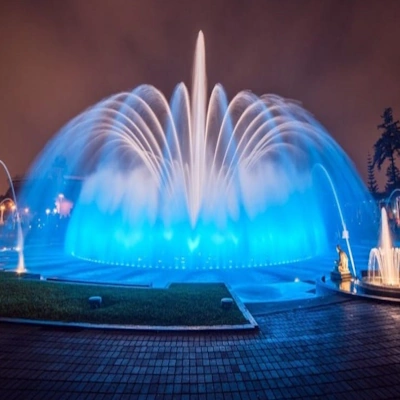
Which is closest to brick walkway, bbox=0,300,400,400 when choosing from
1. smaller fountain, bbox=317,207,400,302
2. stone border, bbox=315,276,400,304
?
stone border, bbox=315,276,400,304

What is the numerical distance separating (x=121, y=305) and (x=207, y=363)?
15.2 feet

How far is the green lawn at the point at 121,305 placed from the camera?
8.70 metres

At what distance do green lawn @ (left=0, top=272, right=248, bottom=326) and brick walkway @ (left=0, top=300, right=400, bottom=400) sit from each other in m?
0.81

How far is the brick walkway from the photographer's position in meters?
5.30

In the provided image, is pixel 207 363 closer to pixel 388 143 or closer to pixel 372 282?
pixel 372 282

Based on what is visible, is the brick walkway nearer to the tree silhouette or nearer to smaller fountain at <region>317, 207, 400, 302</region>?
smaller fountain at <region>317, 207, 400, 302</region>

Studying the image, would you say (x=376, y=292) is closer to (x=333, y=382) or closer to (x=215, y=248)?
(x=333, y=382)

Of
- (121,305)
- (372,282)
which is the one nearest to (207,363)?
(121,305)

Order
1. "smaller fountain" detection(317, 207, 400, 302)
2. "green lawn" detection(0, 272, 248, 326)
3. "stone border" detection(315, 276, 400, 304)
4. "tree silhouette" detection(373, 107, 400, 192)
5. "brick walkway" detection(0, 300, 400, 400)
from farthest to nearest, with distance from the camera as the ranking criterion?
"tree silhouette" detection(373, 107, 400, 192) < "smaller fountain" detection(317, 207, 400, 302) < "stone border" detection(315, 276, 400, 304) < "green lawn" detection(0, 272, 248, 326) < "brick walkway" detection(0, 300, 400, 400)

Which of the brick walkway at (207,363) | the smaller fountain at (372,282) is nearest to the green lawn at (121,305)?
the brick walkway at (207,363)

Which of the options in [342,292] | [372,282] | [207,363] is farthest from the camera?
[372,282]

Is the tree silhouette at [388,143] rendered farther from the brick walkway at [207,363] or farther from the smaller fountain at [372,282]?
the brick walkway at [207,363]

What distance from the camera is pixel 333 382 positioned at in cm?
551

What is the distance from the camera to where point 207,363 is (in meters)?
6.24
